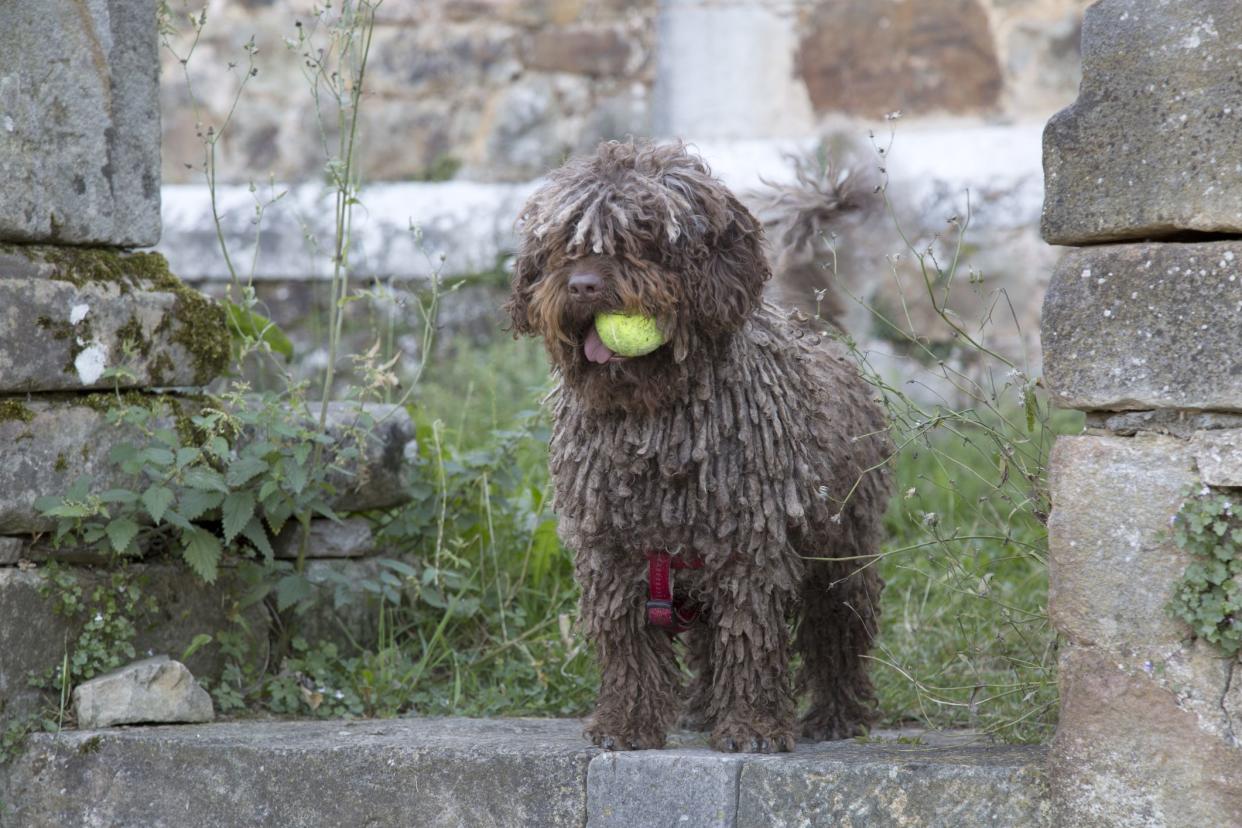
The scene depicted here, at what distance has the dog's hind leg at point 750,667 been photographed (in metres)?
3.32

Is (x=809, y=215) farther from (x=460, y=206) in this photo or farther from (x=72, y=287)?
(x=460, y=206)

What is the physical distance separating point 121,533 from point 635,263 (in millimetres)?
1624

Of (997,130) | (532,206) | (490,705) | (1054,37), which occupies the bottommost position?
(490,705)

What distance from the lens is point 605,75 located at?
6.63 meters

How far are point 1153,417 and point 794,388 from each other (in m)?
0.88

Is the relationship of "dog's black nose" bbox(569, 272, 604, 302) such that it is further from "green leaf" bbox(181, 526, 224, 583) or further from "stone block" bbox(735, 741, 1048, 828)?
"green leaf" bbox(181, 526, 224, 583)

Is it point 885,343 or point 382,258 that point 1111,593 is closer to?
point 885,343

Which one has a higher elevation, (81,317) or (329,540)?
(81,317)

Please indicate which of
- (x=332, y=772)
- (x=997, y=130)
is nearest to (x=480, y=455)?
(x=332, y=772)

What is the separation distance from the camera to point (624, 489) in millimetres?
3244

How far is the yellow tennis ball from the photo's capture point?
10.0ft

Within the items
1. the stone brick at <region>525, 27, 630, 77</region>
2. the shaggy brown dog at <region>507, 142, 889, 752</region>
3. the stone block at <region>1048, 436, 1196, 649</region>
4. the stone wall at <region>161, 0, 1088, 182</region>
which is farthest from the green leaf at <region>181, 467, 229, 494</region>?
the stone brick at <region>525, 27, 630, 77</region>

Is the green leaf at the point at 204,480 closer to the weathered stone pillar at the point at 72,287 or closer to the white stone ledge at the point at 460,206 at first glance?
the weathered stone pillar at the point at 72,287

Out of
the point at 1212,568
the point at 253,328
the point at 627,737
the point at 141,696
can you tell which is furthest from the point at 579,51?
the point at 1212,568
